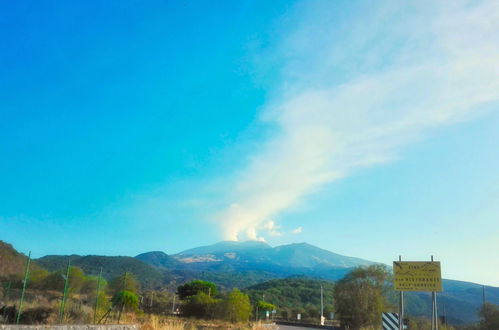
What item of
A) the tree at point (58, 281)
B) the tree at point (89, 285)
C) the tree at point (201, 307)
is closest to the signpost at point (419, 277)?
the tree at point (89, 285)

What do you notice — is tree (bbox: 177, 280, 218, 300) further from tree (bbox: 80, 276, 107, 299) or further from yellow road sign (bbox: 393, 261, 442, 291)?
yellow road sign (bbox: 393, 261, 442, 291)

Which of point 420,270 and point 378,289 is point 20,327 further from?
point 378,289

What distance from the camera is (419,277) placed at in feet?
52.1

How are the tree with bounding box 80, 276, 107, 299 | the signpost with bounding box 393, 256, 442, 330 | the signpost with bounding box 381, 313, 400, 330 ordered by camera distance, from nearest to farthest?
1. the signpost with bounding box 393, 256, 442, 330
2. the signpost with bounding box 381, 313, 400, 330
3. the tree with bounding box 80, 276, 107, 299

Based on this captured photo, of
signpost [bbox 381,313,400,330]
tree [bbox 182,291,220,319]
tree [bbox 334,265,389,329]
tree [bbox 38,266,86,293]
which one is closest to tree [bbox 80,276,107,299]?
tree [bbox 38,266,86,293]

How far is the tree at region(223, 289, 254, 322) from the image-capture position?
3348cm

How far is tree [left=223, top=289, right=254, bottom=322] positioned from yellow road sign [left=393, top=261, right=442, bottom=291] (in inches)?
766

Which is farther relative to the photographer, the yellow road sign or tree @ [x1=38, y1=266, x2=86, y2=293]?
tree @ [x1=38, y1=266, x2=86, y2=293]

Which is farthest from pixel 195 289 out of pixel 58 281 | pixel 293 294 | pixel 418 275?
pixel 293 294

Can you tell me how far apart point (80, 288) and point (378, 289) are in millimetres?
22333

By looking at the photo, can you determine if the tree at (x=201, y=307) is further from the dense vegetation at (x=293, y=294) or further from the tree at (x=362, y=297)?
the dense vegetation at (x=293, y=294)

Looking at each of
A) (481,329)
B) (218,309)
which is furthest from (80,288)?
(481,329)

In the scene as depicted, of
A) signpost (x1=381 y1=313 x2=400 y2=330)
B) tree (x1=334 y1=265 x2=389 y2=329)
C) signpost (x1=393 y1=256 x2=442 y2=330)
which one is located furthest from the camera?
tree (x1=334 y1=265 x2=389 y2=329)

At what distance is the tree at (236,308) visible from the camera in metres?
33.5
